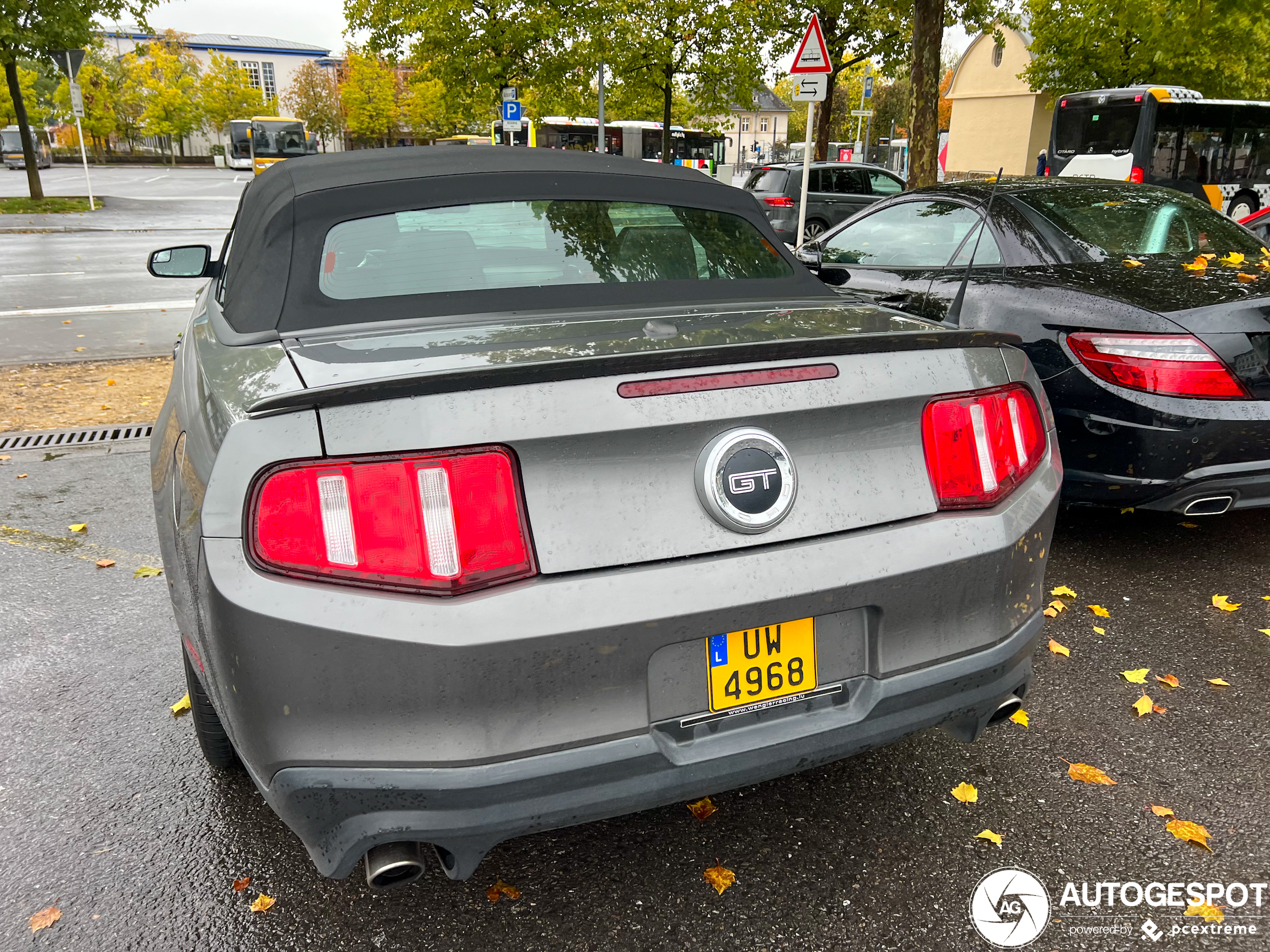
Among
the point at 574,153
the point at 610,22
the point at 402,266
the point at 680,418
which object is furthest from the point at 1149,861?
the point at 610,22

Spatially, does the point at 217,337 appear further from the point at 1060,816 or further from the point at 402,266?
the point at 1060,816

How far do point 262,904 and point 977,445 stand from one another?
1908 millimetres

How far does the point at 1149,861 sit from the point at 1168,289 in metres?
2.49

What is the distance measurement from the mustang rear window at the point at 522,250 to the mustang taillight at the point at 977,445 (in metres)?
0.99

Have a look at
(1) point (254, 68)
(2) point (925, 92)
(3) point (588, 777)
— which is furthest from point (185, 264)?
(1) point (254, 68)

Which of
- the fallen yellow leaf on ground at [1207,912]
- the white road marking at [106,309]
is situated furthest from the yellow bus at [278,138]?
the fallen yellow leaf on ground at [1207,912]

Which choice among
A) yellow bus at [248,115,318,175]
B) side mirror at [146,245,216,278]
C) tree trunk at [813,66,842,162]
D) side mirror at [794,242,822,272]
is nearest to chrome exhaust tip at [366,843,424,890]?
side mirror at [146,245,216,278]

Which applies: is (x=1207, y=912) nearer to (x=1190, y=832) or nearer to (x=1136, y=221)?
(x=1190, y=832)

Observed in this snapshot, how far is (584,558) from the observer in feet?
5.81

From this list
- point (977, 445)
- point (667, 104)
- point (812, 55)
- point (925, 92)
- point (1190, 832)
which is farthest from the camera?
point (667, 104)

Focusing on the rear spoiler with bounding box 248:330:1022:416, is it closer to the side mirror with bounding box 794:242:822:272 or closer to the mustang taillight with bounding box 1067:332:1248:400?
the mustang taillight with bounding box 1067:332:1248:400

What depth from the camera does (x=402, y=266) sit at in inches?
104

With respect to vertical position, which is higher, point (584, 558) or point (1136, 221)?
point (1136, 221)

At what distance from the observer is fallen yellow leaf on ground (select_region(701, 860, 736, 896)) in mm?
2320
